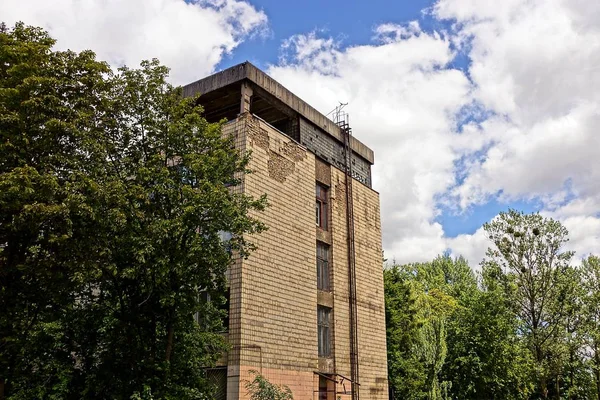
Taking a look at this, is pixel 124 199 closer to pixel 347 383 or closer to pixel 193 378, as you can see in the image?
pixel 193 378

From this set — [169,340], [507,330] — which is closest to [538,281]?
[507,330]

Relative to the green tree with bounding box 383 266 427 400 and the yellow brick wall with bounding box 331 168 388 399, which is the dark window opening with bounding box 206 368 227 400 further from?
the green tree with bounding box 383 266 427 400

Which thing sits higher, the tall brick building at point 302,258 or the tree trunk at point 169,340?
the tall brick building at point 302,258

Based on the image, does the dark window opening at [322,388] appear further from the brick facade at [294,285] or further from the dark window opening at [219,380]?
the dark window opening at [219,380]

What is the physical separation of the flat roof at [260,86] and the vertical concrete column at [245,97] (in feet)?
0.92

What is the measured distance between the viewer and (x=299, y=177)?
2266 centimetres

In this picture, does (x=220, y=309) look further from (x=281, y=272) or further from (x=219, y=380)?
(x=281, y=272)

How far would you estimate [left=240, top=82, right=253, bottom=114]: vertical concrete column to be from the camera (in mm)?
20766

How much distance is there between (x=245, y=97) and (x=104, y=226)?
29.1ft

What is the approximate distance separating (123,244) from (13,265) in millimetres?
2843

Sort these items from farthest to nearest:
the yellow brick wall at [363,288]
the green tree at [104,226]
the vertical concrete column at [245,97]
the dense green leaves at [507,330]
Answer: the dense green leaves at [507,330] < the yellow brick wall at [363,288] < the vertical concrete column at [245,97] < the green tree at [104,226]

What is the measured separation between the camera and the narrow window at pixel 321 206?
947 inches

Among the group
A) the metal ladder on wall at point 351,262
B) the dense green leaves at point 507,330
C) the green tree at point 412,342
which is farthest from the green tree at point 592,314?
the metal ladder on wall at point 351,262

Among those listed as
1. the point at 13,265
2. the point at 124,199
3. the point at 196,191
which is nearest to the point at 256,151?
the point at 196,191
